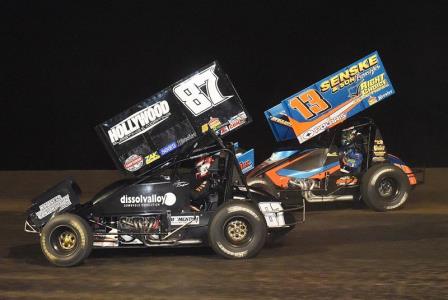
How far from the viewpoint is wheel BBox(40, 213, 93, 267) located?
332 inches

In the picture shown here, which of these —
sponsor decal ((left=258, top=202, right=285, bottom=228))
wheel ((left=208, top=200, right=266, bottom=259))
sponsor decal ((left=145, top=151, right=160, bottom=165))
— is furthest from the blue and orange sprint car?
wheel ((left=208, top=200, right=266, bottom=259))

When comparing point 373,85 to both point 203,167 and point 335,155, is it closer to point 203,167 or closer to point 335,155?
point 335,155

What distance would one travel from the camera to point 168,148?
9977mm

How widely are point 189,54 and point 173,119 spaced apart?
42.9 ft

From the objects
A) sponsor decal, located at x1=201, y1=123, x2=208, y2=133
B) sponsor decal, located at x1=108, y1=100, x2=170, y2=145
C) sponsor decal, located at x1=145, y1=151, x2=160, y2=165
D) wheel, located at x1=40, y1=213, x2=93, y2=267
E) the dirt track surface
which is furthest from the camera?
sponsor decal, located at x1=201, y1=123, x2=208, y2=133

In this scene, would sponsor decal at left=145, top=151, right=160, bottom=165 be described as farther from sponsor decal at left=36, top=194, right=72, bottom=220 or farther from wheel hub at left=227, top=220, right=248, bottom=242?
wheel hub at left=227, top=220, right=248, bottom=242

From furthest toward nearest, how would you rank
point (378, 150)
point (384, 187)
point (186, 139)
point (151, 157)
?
point (378, 150) < point (384, 187) < point (186, 139) < point (151, 157)

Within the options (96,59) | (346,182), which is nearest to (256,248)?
(346,182)

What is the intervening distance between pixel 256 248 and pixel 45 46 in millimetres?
16286

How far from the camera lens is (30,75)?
75.4ft

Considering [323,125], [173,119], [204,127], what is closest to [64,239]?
[173,119]

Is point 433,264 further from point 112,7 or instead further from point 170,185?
point 112,7

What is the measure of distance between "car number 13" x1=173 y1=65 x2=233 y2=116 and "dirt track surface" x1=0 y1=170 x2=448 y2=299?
1.82 metres

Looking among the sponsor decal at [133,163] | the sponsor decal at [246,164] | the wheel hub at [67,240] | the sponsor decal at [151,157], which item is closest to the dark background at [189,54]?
the sponsor decal at [246,164]
